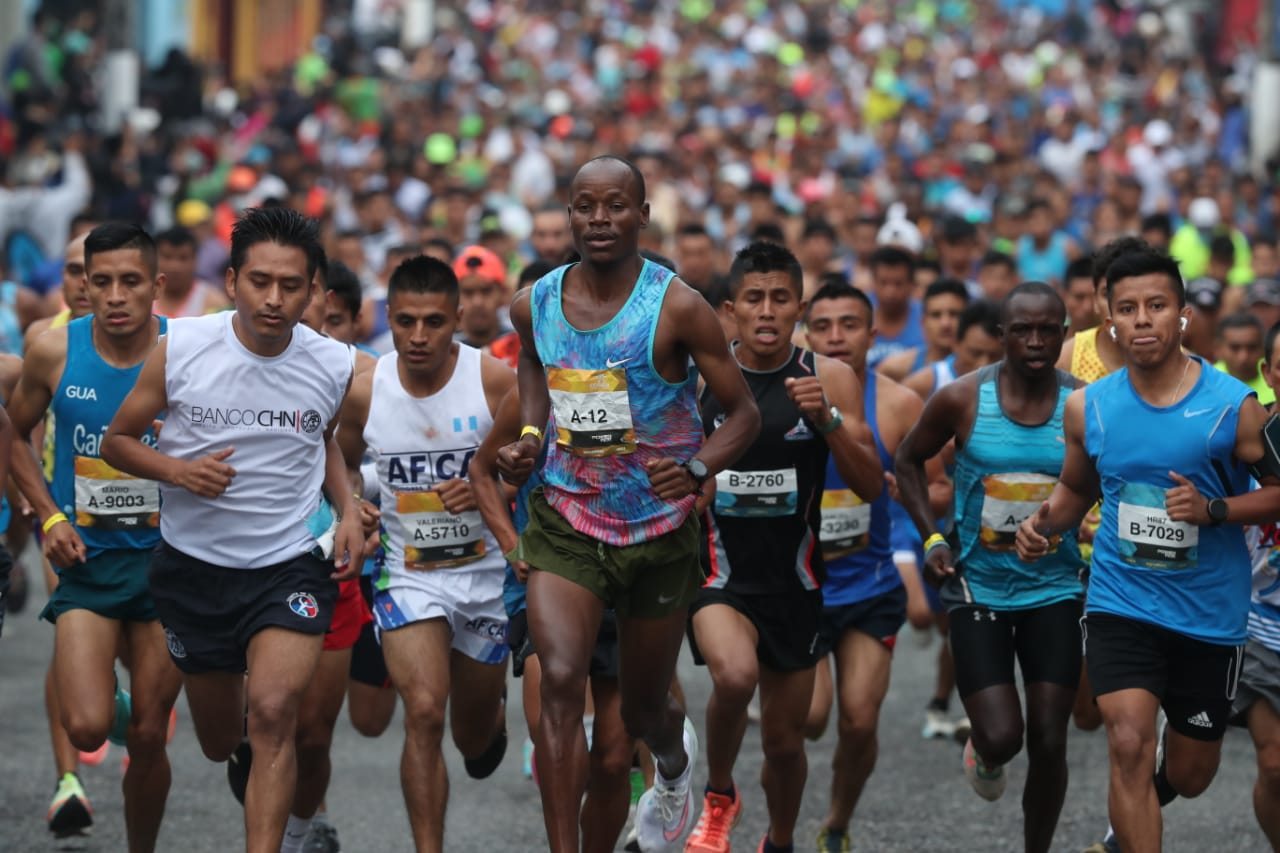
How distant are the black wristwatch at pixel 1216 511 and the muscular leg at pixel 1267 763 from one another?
0.86 m

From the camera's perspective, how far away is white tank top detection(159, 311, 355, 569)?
7.03 m

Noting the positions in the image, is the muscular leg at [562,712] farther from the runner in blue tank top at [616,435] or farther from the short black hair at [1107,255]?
the short black hair at [1107,255]

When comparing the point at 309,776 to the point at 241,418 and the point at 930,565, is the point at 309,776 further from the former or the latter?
the point at 930,565

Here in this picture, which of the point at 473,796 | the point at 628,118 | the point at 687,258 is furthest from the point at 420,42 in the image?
the point at 473,796

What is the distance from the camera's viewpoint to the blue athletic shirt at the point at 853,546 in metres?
8.55

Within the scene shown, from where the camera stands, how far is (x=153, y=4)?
38.7 meters

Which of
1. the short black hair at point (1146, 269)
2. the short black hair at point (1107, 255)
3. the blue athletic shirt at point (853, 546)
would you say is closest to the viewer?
the short black hair at point (1146, 269)

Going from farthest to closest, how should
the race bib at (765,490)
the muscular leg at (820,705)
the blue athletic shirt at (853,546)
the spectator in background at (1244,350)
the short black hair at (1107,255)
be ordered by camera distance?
1. the spectator in background at (1244,350)
2. the muscular leg at (820,705)
3. the blue athletic shirt at (853,546)
4. the short black hair at (1107,255)
5. the race bib at (765,490)

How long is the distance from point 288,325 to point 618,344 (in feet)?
3.72

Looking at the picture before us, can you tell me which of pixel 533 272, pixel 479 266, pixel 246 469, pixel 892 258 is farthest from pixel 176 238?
pixel 246 469

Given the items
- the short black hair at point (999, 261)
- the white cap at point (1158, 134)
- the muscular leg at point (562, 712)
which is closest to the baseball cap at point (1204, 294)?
the short black hair at point (999, 261)

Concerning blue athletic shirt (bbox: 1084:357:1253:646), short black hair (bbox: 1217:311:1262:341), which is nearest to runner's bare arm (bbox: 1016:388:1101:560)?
blue athletic shirt (bbox: 1084:357:1253:646)

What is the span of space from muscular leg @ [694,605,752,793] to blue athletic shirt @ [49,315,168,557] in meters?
2.00

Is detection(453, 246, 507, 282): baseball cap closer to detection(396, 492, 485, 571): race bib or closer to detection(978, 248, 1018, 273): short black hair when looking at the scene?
detection(396, 492, 485, 571): race bib
